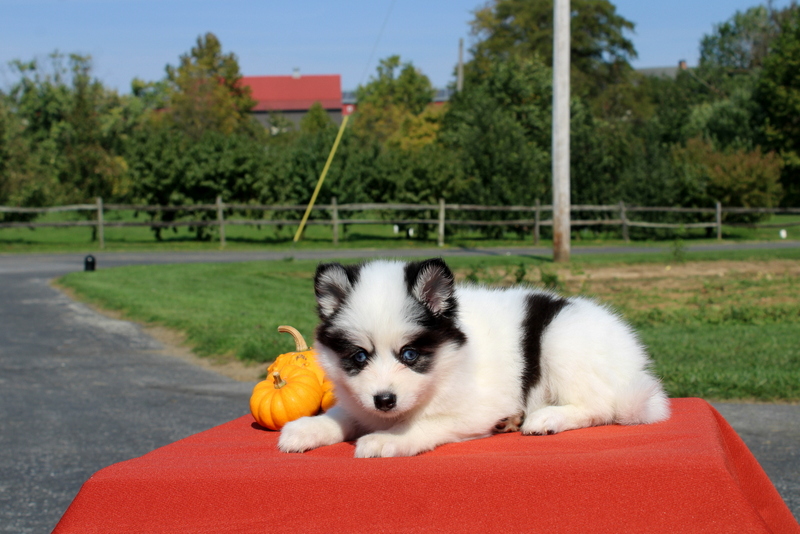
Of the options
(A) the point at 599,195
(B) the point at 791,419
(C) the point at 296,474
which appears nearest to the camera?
(C) the point at 296,474

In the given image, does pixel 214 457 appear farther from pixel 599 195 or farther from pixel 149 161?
pixel 599 195

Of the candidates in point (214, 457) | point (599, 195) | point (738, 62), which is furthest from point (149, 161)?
point (738, 62)

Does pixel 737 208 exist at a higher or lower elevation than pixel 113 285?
higher

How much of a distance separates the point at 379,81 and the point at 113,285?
203ft

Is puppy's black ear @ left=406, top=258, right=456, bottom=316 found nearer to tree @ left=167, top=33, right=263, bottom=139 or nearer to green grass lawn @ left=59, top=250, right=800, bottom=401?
green grass lawn @ left=59, top=250, right=800, bottom=401

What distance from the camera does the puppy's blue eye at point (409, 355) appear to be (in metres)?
2.96

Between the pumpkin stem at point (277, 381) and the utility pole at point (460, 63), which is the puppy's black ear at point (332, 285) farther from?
the utility pole at point (460, 63)

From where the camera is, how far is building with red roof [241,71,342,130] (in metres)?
101

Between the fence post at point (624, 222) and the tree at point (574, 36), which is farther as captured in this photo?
the tree at point (574, 36)

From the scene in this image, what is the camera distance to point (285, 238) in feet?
110

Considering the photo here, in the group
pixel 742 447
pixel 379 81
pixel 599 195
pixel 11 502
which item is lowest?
pixel 11 502

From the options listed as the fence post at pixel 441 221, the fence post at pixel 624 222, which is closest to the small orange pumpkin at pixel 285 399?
the fence post at pixel 441 221

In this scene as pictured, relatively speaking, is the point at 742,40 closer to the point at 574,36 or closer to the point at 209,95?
the point at 574,36

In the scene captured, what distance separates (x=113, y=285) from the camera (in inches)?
636
